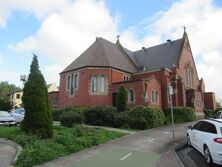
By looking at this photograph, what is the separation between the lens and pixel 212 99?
50375 mm

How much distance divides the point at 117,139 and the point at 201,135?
6.82 m

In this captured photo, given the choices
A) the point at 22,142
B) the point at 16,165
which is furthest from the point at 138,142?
the point at 16,165

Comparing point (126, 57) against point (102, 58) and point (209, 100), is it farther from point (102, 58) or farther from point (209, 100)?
point (209, 100)

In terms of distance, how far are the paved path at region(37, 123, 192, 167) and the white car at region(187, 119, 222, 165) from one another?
1.36m

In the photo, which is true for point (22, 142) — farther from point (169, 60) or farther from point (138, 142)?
point (169, 60)

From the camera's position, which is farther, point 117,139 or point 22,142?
point 117,139

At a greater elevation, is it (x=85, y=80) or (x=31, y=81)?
(x=85, y=80)

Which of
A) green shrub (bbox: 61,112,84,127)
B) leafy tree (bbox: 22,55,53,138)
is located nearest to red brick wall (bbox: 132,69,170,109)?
green shrub (bbox: 61,112,84,127)

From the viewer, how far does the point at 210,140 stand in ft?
32.7

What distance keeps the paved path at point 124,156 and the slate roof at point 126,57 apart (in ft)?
71.7

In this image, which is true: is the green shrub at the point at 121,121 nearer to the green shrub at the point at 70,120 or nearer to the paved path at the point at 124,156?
the green shrub at the point at 70,120

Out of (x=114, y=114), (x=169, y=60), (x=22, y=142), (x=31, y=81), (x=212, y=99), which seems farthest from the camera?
(x=212, y=99)

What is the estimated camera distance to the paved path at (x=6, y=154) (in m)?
9.77

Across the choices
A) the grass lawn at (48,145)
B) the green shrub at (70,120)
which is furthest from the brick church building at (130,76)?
the grass lawn at (48,145)
